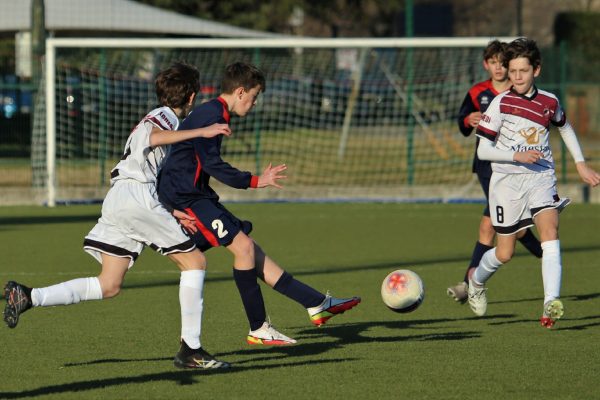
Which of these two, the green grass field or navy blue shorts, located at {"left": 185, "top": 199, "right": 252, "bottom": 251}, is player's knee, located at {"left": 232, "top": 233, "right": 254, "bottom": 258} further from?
the green grass field

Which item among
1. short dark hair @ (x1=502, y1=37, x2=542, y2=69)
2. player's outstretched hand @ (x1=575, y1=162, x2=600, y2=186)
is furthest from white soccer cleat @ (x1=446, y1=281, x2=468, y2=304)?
short dark hair @ (x1=502, y1=37, x2=542, y2=69)

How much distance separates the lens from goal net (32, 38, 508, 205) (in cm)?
1952

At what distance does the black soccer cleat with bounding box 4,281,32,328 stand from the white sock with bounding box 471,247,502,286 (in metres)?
3.30

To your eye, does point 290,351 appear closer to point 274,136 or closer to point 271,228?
point 271,228

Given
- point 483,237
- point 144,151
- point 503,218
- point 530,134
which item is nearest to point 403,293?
point 503,218

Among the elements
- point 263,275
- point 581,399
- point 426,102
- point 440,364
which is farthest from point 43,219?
point 581,399

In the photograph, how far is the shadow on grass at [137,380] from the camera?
20.0 feet

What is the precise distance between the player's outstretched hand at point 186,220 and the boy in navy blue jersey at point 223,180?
0.07 feet

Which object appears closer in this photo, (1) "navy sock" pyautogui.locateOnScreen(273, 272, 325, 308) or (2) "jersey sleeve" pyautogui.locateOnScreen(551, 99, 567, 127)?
(1) "navy sock" pyautogui.locateOnScreen(273, 272, 325, 308)

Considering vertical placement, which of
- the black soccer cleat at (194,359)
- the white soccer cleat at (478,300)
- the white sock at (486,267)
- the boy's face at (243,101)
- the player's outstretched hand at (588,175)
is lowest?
the white soccer cleat at (478,300)

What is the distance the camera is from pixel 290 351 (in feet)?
24.0

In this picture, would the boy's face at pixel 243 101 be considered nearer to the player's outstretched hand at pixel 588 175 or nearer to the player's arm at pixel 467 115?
the player's outstretched hand at pixel 588 175

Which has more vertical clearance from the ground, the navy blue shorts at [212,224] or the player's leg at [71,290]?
the navy blue shorts at [212,224]

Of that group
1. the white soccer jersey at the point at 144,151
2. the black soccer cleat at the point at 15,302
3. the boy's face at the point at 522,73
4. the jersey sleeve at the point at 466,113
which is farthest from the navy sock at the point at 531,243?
the black soccer cleat at the point at 15,302
